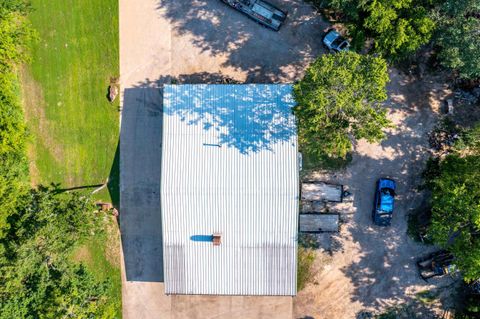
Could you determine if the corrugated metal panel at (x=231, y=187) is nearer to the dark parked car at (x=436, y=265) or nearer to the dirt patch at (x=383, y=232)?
the dirt patch at (x=383, y=232)

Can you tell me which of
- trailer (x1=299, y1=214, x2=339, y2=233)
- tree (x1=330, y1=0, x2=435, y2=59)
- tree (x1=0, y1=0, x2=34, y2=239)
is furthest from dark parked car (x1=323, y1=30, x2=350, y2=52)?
tree (x1=0, y1=0, x2=34, y2=239)

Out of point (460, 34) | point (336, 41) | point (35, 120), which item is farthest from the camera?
point (35, 120)

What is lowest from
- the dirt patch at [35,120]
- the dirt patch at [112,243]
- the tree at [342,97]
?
the dirt patch at [112,243]

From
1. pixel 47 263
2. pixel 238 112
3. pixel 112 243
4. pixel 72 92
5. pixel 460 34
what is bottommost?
pixel 112 243

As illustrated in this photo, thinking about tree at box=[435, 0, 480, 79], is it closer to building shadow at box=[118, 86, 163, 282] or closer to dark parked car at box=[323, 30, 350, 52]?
dark parked car at box=[323, 30, 350, 52]

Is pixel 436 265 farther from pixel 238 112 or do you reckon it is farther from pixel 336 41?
pixel 238 112

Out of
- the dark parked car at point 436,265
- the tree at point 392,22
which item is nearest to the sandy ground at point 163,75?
the tree at point 392,22

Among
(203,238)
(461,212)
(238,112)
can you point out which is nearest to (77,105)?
(238,112)
